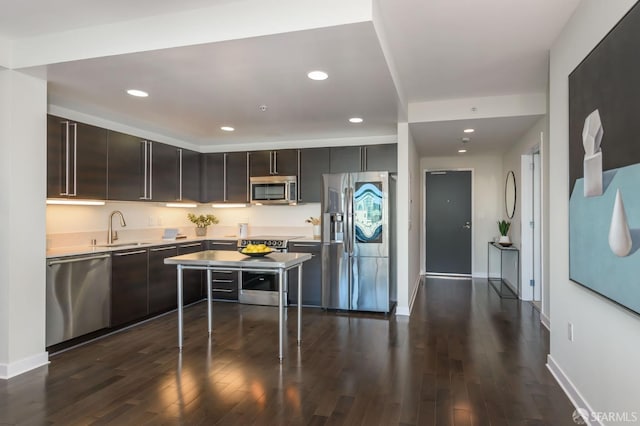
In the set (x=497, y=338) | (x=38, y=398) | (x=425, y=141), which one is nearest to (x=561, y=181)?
(x=497, y=338)

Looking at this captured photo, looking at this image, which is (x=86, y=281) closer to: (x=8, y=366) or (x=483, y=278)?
→ (x=8, y=366)

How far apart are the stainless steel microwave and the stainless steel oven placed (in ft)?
2.05

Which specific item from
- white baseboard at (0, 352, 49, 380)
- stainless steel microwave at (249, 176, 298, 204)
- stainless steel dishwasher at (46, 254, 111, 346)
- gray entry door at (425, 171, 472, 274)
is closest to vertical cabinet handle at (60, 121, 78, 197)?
stainless steel dishwasher at (46, 254, 111, 346)

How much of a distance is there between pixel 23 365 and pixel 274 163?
363 centimetres

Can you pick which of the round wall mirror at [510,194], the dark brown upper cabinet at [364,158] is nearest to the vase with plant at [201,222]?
the dark brown upper cabinet at [364,158]

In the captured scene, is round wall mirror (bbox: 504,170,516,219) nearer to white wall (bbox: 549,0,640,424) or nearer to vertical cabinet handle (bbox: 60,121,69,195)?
white wall (bbox: 549,0,640,424)

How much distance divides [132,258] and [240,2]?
2987mm

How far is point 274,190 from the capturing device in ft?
18.1

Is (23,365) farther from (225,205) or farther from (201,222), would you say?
(225,205)

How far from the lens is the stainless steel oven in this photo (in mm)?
5117

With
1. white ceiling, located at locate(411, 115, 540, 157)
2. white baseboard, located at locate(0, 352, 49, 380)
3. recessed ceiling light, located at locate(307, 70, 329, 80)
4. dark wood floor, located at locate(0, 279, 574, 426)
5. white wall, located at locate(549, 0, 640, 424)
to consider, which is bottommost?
dark wood floor, located at locate(0, 279, 574, 426)

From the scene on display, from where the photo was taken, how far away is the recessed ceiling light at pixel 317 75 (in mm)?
2869

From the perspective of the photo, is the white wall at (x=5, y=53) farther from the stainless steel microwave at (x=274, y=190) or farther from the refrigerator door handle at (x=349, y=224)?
the refrigerator door handle at (x=349, y=224)

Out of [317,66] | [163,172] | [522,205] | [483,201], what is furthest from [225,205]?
[483,201]
